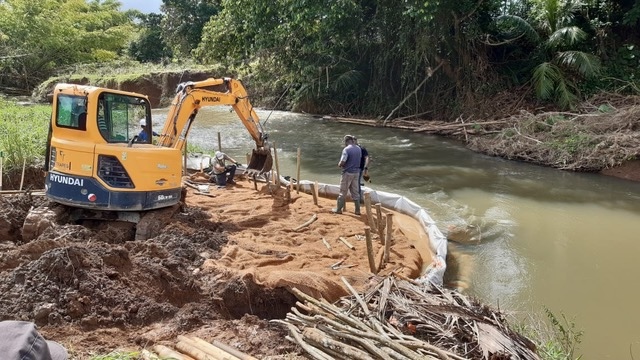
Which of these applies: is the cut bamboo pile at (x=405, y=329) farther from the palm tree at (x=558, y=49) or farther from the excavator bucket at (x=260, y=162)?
the palm tree at (x=558, y=49)

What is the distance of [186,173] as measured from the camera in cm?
1338

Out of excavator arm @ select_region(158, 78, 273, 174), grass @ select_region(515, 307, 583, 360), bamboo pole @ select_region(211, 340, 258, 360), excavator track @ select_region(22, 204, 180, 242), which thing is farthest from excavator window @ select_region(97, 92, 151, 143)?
grass @ select_region(515, 307, 583, 360)

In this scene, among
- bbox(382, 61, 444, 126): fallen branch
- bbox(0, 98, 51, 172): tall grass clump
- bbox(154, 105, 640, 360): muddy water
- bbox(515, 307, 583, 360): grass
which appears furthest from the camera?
bbox(382, 61, 444, 126): fallen branch

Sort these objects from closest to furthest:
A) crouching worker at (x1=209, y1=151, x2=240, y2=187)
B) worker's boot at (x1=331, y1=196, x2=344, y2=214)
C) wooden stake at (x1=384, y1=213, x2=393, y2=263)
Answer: wooden stake at (x1=384, y1=213, x2=393, y2=263)
worker's boot at (x1=331, y1=196, x2=344, y2=214)
crouching worker at (x1=209, y1=151, x2=240, y2=187)

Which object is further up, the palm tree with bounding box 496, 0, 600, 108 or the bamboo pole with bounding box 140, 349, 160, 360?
the palm tree with bounding box 496, 0, 600, 108

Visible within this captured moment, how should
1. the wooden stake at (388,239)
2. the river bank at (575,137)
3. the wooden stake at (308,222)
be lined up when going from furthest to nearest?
the river bank at (575,137)
the wooden stake at (308,222)
the wooden stake at (388,239)

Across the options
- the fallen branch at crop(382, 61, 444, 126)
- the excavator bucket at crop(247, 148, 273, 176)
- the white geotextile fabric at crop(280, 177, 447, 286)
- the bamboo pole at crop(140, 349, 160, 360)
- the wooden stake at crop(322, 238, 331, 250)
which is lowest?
the bamboo pole at crop(140, 349, 160, 360)

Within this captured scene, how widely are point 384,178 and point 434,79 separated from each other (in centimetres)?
1116

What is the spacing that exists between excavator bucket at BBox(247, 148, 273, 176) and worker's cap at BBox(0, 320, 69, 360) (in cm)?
1050

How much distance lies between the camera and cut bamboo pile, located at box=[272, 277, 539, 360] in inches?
177

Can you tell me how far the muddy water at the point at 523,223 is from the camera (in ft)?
25.6

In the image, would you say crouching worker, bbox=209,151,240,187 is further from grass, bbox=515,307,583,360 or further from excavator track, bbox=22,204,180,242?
→ grass, bbox=515,307,583,360

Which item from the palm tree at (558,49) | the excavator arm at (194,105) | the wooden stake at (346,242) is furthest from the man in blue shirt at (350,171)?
the palm tree at (558,49)

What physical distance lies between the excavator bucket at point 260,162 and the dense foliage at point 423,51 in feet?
34.6
